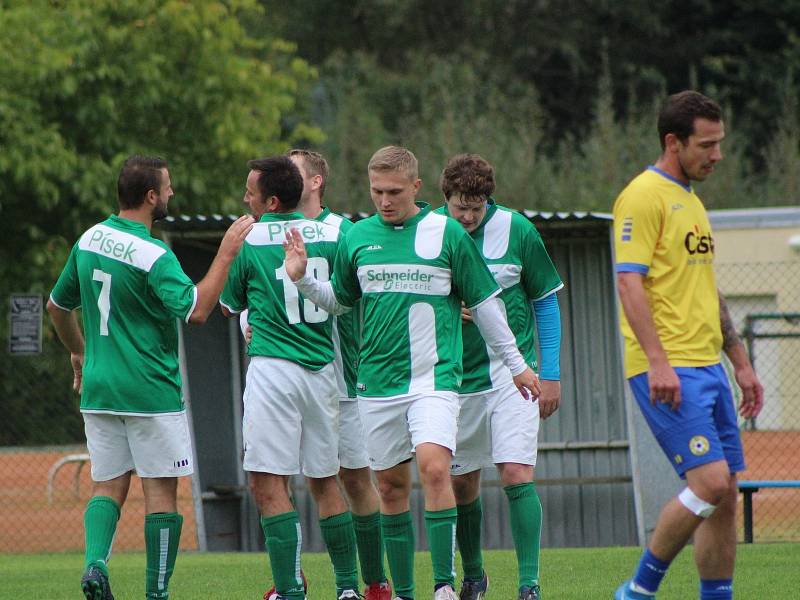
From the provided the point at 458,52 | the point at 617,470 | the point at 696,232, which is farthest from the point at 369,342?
the point at 458,52

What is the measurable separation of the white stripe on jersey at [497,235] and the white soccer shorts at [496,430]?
0.71 meters

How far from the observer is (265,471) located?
20.6 ft

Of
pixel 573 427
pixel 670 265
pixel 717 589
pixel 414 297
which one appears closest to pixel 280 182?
pixel 414 297

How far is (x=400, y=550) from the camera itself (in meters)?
6.30

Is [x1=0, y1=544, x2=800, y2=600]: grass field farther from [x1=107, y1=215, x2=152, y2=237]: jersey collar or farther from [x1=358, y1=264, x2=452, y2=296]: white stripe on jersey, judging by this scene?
[x1=107, y1=215, x2=152, y2=237]: jersey collar

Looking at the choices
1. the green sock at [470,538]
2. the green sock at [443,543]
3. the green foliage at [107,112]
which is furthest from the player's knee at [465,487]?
the green foliage at [107,112]

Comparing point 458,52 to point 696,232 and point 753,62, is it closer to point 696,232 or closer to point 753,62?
point 753,62

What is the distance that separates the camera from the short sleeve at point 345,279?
6359 millimetres

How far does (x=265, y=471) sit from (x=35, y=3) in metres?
13.6

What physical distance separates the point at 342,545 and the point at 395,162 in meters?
1.95

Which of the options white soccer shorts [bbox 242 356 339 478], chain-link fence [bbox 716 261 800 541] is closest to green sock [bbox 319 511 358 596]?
white soccer shorts [bbox 242 356 339 478]

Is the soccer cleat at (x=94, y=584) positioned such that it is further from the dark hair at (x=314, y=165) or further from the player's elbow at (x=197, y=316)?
the dark hair at (x=314, y=165)

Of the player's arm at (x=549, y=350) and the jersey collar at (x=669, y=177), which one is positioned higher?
the jersey collar at (x=669, y=177)

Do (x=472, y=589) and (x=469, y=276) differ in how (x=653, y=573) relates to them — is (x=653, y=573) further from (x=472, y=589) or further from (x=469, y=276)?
(x=472, y=589)
